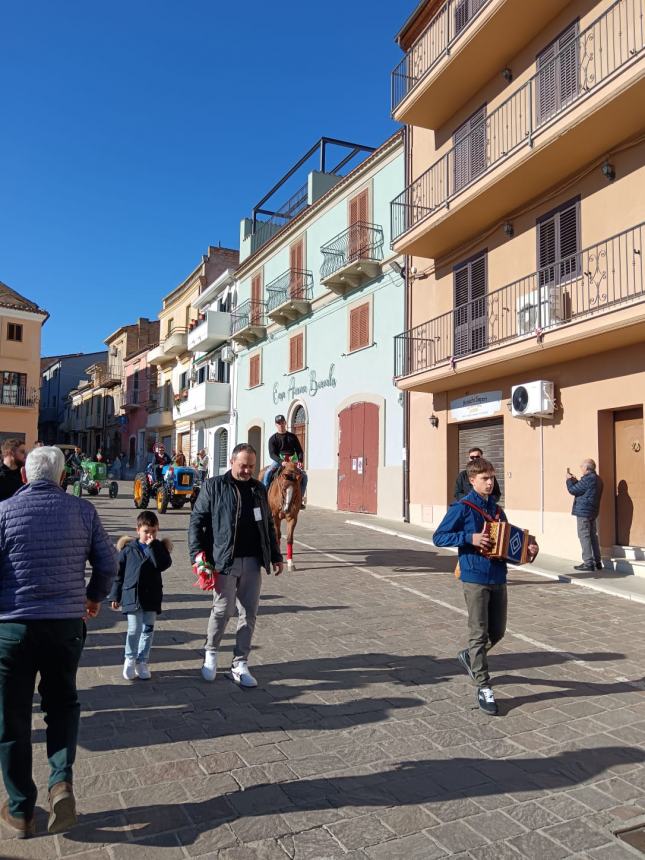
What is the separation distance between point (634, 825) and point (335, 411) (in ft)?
65.8

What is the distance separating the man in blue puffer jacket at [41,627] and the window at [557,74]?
40.7 feet

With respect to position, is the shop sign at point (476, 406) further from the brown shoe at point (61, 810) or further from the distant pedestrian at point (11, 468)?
the brown shoe at point (61, 810)

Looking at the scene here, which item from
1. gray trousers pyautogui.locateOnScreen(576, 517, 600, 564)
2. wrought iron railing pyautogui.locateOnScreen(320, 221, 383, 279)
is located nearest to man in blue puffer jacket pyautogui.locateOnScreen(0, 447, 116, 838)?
gray trousers pyautogui.locateOnScreen(576, 517, 600, 564)

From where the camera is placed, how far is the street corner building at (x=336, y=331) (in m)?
20.7

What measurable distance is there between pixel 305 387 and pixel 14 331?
25676 mm

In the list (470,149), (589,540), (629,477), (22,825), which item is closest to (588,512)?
(589,540)

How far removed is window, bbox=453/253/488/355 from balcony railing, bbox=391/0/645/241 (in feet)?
5.49

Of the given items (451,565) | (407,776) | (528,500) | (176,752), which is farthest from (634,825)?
(528,500)

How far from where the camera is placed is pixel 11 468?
7.77 m

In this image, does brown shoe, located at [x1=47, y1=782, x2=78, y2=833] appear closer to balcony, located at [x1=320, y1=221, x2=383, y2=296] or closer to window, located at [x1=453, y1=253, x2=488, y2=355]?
window, located at [x1=453, y1=253, x2=488, y2=355]

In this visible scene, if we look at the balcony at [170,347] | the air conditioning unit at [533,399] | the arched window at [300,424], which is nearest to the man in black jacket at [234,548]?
the air conditioning unit at [533,399]

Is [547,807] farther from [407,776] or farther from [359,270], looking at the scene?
[359,270]

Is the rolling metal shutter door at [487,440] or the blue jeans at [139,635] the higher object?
the rolling metal shutter door at [487,440]

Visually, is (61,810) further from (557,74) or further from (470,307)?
(470,307)
